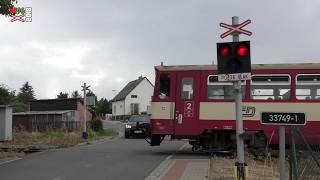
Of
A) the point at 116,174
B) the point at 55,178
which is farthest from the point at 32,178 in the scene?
the point at 116,174

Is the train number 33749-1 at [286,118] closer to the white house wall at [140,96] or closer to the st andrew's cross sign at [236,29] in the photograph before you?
the st andrew's cross sign at [236,29]

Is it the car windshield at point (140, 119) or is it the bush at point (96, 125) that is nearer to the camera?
the car windshield at point (140, 119)

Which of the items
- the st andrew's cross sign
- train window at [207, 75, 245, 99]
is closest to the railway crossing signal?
the st andrew's cross sign

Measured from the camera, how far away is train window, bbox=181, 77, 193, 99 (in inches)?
867

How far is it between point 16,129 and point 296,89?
24.3 meters

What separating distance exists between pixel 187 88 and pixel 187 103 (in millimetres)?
557

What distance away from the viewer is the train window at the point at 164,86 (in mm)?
22250

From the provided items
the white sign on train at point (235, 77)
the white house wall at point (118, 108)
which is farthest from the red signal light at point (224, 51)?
the white house wall at point (118, 108)

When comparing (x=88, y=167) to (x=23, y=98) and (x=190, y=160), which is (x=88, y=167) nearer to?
(x=190, y=160)

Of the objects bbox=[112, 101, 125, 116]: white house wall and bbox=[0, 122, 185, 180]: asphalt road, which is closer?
bbox=[0, 122, 185, 180]: asphalt road

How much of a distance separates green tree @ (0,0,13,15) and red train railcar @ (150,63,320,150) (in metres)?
5.93

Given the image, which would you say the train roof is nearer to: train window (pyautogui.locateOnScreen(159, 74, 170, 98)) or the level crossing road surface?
train window (pyautogui.locateOnScreen(159, 74, 170, 98))

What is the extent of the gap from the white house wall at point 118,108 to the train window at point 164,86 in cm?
7996

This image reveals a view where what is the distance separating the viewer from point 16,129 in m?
40.5
